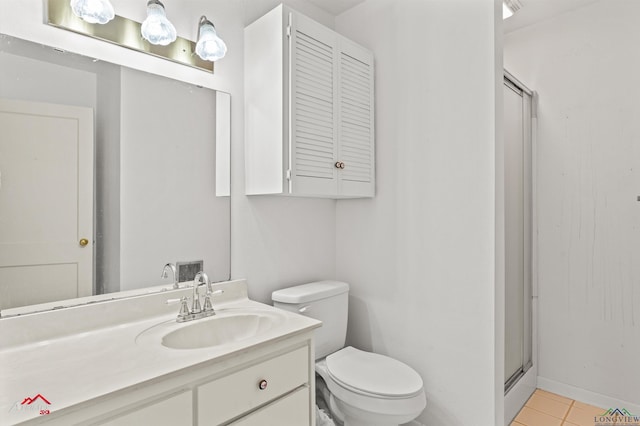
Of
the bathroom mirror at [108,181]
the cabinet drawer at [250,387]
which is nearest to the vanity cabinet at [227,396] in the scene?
the cabinet drawer at [250,387]

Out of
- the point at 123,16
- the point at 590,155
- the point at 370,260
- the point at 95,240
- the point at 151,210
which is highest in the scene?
the point at 123,16

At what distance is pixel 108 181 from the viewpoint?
1304mm

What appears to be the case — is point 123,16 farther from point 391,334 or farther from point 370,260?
point 391,334

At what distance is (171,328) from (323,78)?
131cm

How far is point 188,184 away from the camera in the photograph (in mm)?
1536

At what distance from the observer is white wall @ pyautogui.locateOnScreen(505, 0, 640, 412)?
1.99 metres

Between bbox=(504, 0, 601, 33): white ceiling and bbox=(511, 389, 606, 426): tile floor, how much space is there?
2.47 m

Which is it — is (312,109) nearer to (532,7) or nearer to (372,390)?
(372,390)

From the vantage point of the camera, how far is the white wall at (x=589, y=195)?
1.99 meters

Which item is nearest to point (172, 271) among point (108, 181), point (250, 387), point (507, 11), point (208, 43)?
point (108, 181)

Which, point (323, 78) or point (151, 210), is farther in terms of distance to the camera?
point (323, 78)

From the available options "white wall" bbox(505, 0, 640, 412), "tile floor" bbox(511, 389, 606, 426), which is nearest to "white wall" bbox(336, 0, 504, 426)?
"tile floor" bbox(511, 389, 606, 426)

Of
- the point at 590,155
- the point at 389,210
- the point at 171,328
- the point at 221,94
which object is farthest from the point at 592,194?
the point at 171,328

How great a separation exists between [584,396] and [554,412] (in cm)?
28
